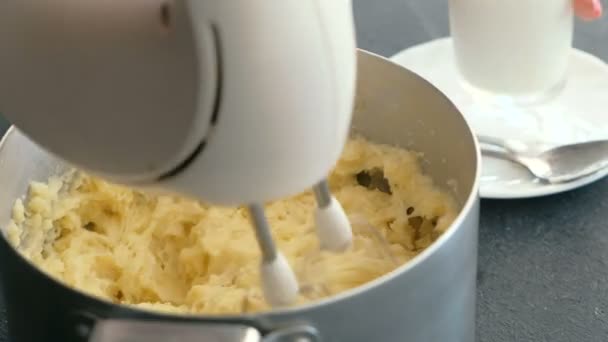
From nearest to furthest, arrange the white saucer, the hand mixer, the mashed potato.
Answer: the hand mixer → the mashed potato → the white saucer

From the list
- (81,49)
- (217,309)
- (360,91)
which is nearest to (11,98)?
(81,49)

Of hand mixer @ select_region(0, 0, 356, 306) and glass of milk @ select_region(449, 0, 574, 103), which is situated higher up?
hand mixer @ select_region(0, 0, 356, 306)

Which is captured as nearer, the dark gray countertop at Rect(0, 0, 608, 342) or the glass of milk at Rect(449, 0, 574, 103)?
the dark gray countertop at Rect(0, 0, 608, 342)

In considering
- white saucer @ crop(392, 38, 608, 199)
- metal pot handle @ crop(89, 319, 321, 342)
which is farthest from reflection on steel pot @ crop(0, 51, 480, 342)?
white saucer @ crop(392, 38, 608, 199)

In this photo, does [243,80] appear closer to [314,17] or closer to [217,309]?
[314,17]

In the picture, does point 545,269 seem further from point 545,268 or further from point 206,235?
point 206,235

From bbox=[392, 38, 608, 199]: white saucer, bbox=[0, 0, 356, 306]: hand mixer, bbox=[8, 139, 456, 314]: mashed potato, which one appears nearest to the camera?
bbox=[0, 0, 356, 306]: hand mixer

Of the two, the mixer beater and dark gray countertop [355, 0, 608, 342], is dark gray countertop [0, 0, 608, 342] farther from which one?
the mixer beater

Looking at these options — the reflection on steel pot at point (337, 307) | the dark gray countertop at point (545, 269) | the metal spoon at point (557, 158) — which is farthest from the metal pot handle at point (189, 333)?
the metal spoon at point (557, 158)
